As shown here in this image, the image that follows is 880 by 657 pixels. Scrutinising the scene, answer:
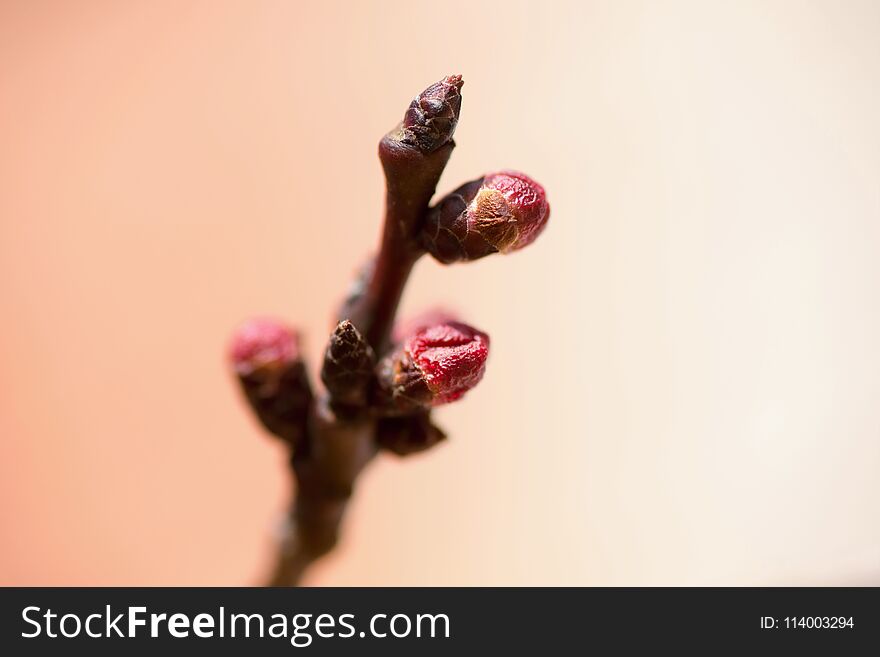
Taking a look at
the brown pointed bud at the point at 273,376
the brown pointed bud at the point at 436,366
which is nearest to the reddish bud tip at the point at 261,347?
the brown pointed bud at the point at 273,376

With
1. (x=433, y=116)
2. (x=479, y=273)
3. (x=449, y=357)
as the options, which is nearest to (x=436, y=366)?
(x=449, y=357)

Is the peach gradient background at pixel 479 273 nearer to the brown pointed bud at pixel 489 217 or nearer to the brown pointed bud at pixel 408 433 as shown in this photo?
the brown pointed bud at pixel 408 433

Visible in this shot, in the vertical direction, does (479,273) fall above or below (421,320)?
above

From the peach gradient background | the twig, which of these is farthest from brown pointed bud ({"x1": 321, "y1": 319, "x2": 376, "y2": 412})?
the peach gradient background

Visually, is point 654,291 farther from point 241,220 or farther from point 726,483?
point 241,220

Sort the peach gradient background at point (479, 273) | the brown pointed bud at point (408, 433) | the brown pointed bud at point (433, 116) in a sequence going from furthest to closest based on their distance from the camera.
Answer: the peach gradient background at point (479, 273) → the brown pointed bud at point (408, 433) → the brown pointed bud at point (433, 116)

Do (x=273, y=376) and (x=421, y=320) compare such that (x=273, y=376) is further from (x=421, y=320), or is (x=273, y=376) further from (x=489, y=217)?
(x=489, y=217)
